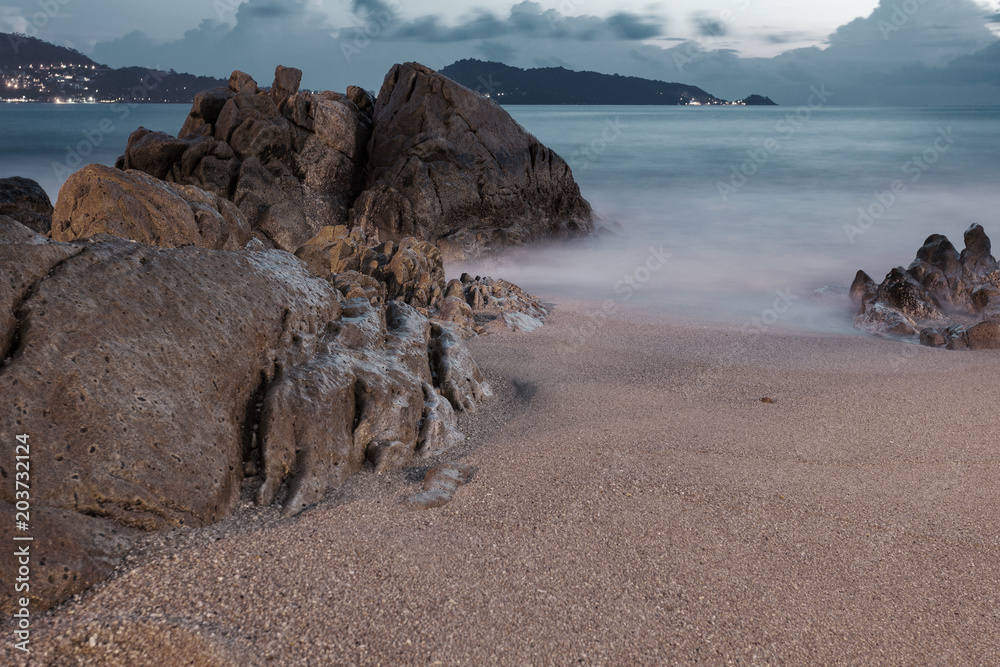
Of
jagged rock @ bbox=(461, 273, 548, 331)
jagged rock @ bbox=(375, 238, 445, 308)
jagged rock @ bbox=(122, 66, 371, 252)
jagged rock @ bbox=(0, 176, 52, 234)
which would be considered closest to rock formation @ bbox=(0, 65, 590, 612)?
jagged rock @ bbox=(375, 238, 445, 308)

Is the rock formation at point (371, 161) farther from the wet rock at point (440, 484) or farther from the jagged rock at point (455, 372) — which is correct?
the wet rock at point (440, 484)

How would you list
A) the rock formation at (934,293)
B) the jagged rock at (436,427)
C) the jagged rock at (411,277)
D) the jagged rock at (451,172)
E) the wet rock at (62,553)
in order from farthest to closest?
the jagged rock at (451,172) → the rock formation at (934,293) → the jagged rock at (411,277) → the jagged rock at (436,427) → the wet rock at (62,553)

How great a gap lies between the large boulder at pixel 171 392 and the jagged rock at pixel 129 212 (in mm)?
1569

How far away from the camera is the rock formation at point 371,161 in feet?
37.6

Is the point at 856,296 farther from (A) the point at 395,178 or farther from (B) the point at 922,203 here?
(B) the point at 922,203

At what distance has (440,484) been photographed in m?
3.47

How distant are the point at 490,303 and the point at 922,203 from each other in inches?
716

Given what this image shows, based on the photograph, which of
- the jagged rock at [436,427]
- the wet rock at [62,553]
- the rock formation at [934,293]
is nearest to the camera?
the wet rock at [62,553]

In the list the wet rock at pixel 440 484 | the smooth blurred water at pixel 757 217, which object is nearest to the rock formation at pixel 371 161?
the smooth blurred water at pixel 757 217

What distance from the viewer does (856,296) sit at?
9875mm

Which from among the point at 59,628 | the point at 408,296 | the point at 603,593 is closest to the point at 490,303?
the point at 408,296

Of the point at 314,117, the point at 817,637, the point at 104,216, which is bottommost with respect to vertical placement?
the point at 817,637

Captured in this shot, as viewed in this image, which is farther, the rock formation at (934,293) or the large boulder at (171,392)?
the rock formation at (934,293)

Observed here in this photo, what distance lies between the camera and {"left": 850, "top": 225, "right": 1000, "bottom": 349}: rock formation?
846 cm
